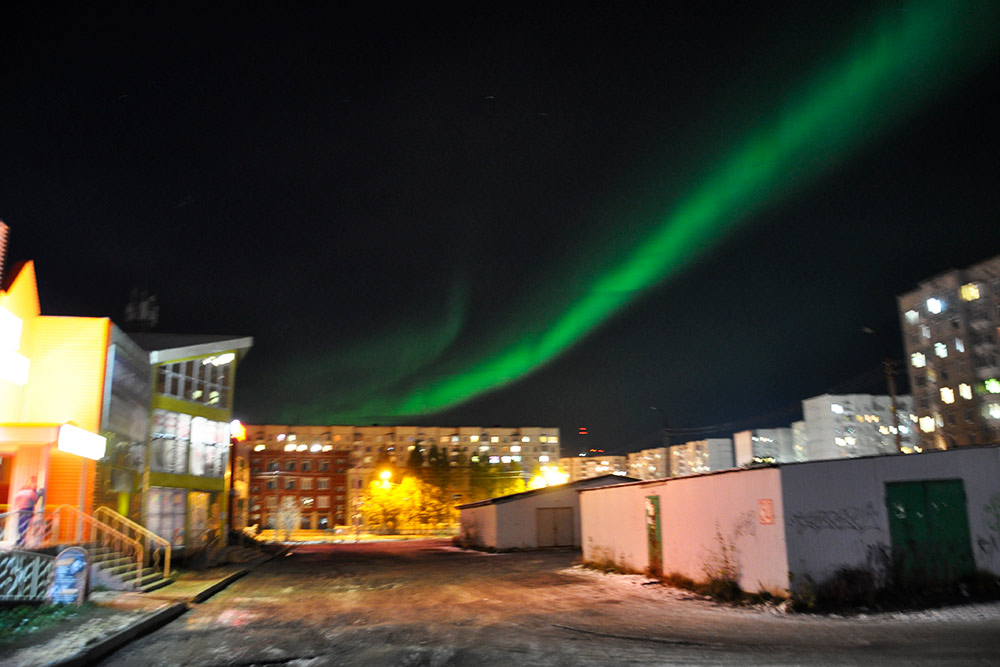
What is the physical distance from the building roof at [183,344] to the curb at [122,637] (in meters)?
13.5

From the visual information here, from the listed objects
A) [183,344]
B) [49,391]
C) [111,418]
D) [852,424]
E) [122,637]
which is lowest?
[122,637]

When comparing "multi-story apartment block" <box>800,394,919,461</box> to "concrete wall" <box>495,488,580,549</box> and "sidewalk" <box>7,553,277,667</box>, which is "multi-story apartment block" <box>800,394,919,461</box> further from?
"sidewalk" <box>7,553,277,667</box>

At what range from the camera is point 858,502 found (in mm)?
15602

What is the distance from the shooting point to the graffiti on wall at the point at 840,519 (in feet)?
50.5

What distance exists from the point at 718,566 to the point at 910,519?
4500 mm

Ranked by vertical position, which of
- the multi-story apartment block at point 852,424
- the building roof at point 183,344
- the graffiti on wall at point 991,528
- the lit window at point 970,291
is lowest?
the graffiti on wall at point 991,528

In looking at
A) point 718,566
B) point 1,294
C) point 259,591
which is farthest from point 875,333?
point 1,294

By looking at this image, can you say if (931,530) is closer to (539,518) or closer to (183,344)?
(183,344)

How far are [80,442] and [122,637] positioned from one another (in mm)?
7579

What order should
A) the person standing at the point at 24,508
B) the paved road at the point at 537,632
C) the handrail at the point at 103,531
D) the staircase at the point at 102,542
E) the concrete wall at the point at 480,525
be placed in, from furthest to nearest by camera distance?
the concrete wall at the point at 480,525, the handrail at the point at 103,531, the staircase at the point at 102,542, the person standing at the point at 24,508, the paved road at the point at 537,632

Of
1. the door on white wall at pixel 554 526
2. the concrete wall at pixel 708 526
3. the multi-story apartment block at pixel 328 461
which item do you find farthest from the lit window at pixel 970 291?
the concrete wall at pixel 708 526

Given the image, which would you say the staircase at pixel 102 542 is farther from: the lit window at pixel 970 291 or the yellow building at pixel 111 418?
the lit window at pixel 970 291

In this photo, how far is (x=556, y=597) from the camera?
18.4 meters

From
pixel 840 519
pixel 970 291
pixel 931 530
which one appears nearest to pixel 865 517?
pixel 840 519
